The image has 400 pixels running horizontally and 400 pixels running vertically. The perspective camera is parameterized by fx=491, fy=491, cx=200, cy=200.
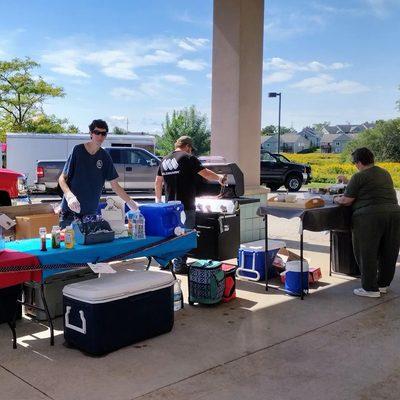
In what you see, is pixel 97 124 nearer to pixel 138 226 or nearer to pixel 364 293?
pixel 138 226

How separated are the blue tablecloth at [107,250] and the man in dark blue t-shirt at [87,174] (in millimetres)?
435

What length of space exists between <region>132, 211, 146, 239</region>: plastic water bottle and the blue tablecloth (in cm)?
6

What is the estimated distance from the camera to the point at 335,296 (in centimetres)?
532

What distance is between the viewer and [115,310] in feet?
12.1

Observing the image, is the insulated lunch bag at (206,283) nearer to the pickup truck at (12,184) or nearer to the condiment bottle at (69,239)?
the condiment bottle at (69,239)

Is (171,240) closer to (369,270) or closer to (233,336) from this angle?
(233,336)

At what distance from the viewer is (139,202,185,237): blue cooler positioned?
4.42 m

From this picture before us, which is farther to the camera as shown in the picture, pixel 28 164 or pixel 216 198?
pixel 28 164

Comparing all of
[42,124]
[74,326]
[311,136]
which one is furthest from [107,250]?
[311,136]

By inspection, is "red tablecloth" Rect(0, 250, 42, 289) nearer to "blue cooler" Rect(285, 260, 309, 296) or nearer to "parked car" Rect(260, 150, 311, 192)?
"blue cooler" Rect(285, 260, 309, 296)

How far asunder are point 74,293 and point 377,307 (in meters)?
3.01

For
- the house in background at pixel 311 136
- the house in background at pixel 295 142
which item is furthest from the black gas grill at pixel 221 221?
the house in background at pixel 311 136

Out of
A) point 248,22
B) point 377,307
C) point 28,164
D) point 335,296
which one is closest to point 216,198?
point 335,296

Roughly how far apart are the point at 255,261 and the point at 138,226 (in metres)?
2.12
